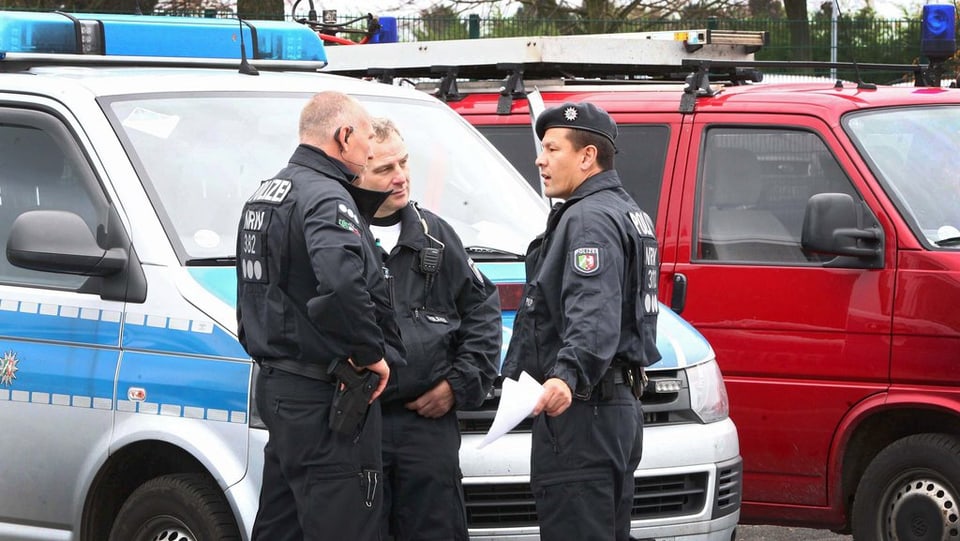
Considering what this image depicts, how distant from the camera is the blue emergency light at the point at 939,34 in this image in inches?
300

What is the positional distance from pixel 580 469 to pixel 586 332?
40 centimetres

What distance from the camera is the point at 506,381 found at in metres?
4.15

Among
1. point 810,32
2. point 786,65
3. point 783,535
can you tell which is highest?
point 810,32

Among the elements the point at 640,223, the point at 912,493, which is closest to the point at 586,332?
the point at 640,223

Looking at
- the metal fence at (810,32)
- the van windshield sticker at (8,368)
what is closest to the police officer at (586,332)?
the van windshield sticker at (8,368)

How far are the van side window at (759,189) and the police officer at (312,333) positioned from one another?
2.65 m

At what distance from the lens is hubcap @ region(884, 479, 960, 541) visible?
6168 millimetres

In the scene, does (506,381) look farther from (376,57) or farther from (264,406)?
(376,57)

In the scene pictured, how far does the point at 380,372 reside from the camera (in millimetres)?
4176

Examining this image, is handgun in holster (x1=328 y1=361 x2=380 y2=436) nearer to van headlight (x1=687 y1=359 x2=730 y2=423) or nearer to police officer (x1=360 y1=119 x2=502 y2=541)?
police officer (x1=360 y1=119 x2=502 y2=541)

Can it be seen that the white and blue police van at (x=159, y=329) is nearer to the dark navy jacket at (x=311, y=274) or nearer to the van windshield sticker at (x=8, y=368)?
the van windshield sticker at (x=8, y=368)

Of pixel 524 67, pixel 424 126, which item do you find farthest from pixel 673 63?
pixel 424 126

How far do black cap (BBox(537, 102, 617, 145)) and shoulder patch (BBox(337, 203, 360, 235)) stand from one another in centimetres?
77

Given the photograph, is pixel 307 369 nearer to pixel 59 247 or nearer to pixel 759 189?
pixel 59 247
